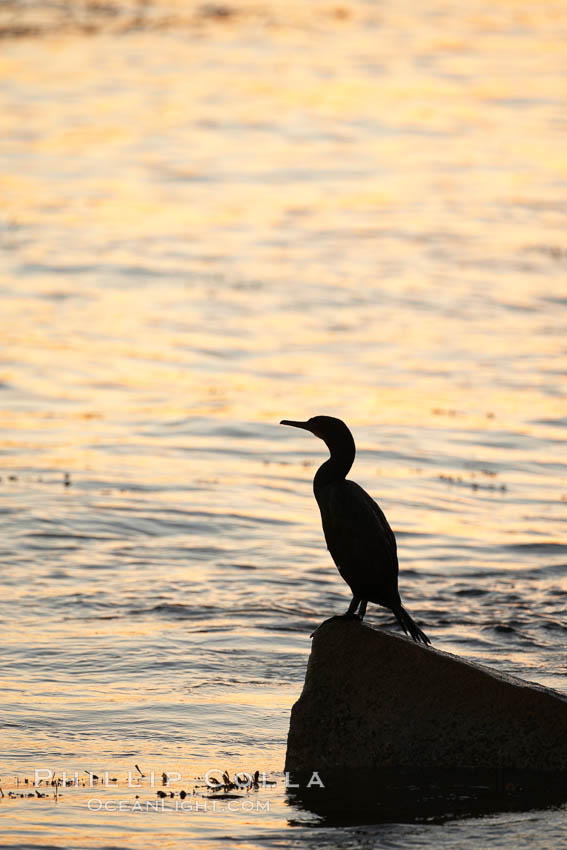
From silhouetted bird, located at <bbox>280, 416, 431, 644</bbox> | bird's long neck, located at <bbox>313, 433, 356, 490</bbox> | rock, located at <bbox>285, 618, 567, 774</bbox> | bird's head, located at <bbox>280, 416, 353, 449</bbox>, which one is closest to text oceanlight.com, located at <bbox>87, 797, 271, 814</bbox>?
rock, located at <bbox>285, 618, 567, 774</bbox>

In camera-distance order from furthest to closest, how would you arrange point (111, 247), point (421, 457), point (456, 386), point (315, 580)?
point (111, 247), point (456, 386), point (421, 457), point (315, 580)

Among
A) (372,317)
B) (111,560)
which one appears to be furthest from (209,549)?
(372,317)

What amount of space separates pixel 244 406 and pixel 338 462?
9193 mm

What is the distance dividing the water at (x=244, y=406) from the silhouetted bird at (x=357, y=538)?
1.18 metres

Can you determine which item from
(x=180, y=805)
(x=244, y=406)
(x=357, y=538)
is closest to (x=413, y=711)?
(x=357, y=538)

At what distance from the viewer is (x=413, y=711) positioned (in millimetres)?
7914

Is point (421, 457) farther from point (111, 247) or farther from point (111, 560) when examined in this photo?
point (111, 247)

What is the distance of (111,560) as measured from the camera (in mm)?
12727

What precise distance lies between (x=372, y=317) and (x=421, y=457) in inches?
246

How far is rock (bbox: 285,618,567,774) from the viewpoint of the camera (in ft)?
25.7

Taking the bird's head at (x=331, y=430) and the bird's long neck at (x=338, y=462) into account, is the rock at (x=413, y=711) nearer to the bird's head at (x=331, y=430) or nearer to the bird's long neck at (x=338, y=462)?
the bird's long neck at (x=338, y=462)

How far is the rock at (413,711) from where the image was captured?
7848 millimetres

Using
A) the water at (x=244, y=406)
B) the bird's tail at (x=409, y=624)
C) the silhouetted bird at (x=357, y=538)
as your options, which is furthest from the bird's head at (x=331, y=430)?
the water at (x=244, y=406)

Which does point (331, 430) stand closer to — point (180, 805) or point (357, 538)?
point (357, 538)
